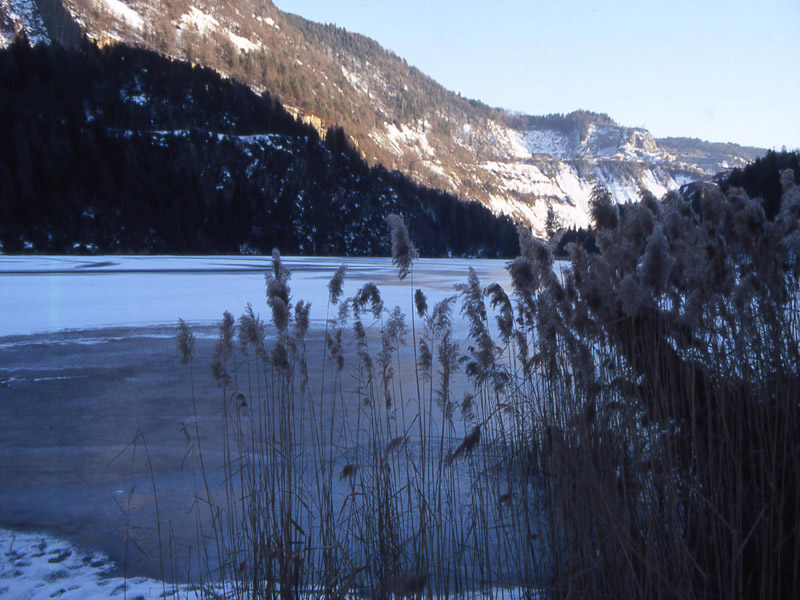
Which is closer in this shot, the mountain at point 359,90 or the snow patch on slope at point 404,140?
the mountain at point 359,90

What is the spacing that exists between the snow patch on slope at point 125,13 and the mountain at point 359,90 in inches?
6.9

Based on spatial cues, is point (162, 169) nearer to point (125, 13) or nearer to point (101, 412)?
point (101, 412)

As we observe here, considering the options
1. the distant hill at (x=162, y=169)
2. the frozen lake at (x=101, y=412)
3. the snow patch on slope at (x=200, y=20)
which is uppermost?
the snow patch on slope at (x=200, y=20)

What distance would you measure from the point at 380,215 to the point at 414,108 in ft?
391

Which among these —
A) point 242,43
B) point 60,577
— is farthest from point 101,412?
point 242,43

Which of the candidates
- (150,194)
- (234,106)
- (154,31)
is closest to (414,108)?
(154,31)

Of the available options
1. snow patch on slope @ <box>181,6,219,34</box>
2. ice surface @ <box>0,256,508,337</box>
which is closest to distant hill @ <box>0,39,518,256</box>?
ice surface @ <box>0,256,508,337</box>

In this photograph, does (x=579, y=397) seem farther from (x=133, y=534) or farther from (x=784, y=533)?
(x=133, y=534)

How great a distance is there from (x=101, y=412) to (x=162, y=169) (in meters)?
38.8

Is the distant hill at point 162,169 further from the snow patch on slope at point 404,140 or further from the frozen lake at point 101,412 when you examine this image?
the snow patch on slope at point 404,140

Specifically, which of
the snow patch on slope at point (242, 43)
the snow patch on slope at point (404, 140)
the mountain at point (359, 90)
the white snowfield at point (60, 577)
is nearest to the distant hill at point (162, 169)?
the mountain at point (359, 90)

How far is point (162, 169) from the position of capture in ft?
128

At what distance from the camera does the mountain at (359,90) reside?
233 feet

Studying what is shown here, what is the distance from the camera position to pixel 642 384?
7.86 ft
